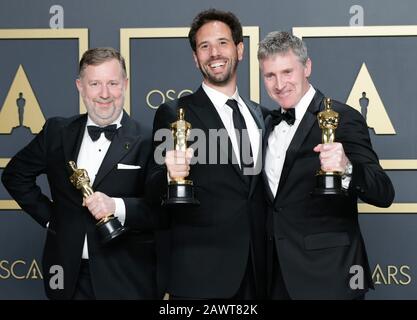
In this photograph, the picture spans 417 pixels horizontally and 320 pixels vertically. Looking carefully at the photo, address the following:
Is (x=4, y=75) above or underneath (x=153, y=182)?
above

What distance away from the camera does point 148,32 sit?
354cm

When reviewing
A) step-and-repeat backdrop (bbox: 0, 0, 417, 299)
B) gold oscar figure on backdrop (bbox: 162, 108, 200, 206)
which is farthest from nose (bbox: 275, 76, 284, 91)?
step-and-repeat backdrop (bbox: 0, 0, 417, 299)

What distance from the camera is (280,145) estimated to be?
268 centimetres

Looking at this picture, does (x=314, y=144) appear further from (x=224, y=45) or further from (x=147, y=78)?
(x=147, y=78)

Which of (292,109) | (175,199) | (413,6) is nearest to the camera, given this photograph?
(175,199)

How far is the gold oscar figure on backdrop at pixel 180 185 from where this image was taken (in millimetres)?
2512

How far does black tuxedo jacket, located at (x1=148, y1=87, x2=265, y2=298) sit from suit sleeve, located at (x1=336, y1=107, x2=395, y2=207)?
323mm

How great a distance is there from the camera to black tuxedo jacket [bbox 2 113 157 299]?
2.76 m

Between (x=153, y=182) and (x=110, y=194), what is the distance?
191 millimetres

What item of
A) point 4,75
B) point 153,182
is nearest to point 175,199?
point 153,182

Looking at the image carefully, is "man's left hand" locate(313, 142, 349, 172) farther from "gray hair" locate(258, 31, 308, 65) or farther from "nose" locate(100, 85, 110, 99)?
"nose" locate(100, 85, 110, 99)

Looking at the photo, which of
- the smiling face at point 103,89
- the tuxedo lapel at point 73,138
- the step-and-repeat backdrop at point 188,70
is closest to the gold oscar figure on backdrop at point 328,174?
the smiling face at point 103,89

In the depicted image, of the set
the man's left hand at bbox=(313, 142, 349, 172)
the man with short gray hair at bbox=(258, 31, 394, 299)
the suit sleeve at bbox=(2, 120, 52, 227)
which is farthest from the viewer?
the suit sleeve at bbox=(2, 120, 52, 227)

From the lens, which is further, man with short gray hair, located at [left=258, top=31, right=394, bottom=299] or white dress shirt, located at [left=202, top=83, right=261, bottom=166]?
white dress shirt, located at [left=202, top=83, right=261, bottom=166]
